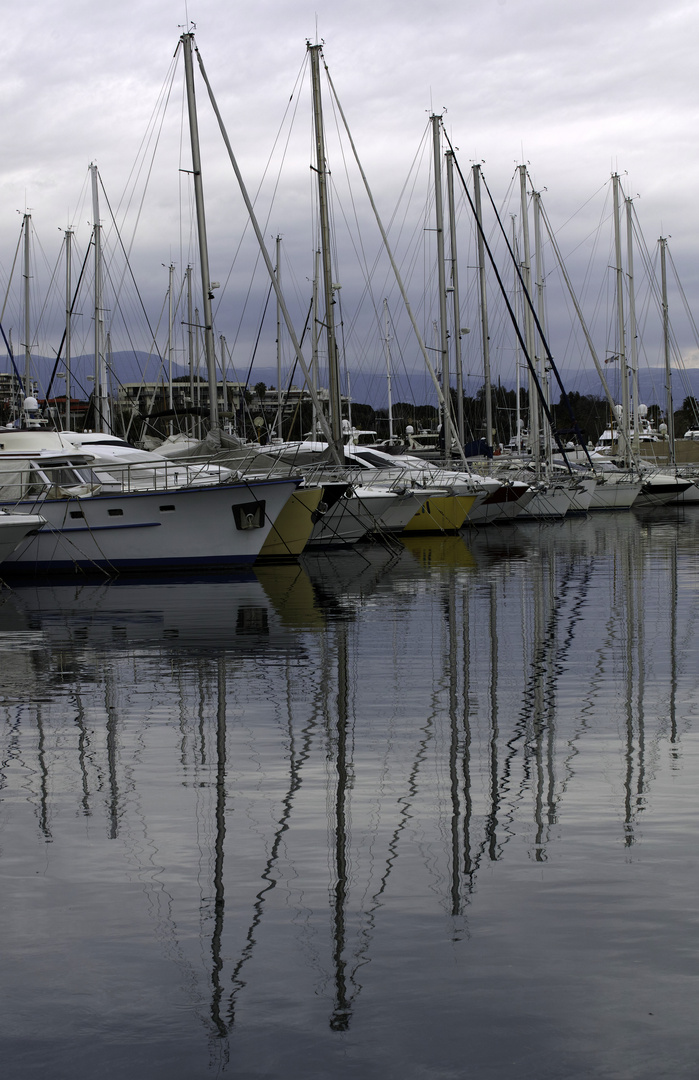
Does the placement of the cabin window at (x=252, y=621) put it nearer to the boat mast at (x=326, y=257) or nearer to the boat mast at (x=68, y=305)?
the boat mast at (x=326, y=257)

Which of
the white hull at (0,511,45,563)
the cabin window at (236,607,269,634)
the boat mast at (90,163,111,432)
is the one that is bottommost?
the cabin window at (236,607,269,634)

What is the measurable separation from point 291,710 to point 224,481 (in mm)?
14463

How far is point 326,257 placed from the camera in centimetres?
2916

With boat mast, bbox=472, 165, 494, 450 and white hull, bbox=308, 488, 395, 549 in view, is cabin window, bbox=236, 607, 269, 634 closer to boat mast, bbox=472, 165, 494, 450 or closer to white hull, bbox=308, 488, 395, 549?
white hull, bbox=308, 488, 395, 549

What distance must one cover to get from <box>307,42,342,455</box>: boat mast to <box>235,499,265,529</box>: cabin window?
184 inches

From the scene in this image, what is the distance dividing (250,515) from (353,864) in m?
19.1

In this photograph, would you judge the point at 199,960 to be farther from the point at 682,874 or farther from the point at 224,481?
the point at 224,481

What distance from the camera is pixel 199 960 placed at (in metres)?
4.57

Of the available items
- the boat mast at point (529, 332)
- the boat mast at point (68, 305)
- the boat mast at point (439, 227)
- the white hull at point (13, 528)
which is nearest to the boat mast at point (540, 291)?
the boat mast at point (529, 332)

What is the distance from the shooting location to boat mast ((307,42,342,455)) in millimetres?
28781

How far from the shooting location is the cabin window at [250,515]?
2428 cm

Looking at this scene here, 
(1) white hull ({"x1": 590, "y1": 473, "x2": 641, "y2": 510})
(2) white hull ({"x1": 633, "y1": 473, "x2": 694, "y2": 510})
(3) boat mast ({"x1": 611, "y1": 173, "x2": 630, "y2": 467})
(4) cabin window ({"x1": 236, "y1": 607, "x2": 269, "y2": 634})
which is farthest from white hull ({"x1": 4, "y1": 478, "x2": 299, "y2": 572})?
(3) boat mast ({"x1": 611, "y1": 173, "x2": 630, "y2": 467})

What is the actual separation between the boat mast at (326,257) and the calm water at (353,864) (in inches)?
651

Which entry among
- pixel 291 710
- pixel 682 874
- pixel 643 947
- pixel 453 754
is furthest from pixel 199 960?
pixel 291 710
